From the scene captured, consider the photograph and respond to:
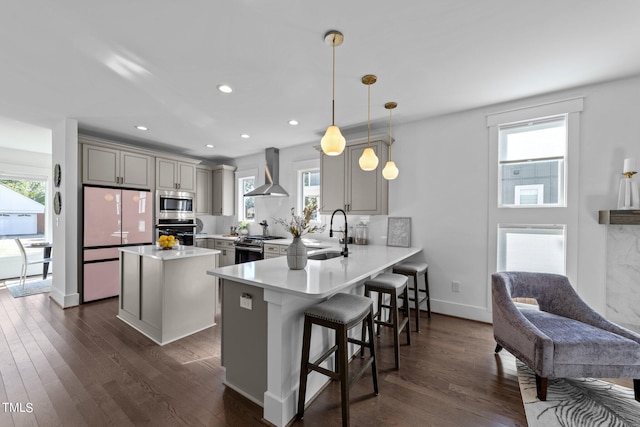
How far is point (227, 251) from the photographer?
16.8 ft

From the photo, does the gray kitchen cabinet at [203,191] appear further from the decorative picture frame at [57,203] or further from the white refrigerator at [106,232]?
the decorative picture frame at [57,203]

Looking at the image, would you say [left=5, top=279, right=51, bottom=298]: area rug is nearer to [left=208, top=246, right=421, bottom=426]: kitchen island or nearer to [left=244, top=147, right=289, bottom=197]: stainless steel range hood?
[left=244, top=147, right=289, bottom=197]: stainless steel range hood

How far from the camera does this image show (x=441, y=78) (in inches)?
100

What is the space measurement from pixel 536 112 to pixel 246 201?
16.7 feet

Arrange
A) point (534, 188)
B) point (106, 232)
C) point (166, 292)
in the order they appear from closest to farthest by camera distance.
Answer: point (166, 292)
point (534, 188)
point (106, 232)

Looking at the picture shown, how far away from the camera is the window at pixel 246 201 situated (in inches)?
228

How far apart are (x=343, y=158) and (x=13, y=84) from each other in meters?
3.71

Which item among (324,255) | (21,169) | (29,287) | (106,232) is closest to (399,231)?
(324,255)

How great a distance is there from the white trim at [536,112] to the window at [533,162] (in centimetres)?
7

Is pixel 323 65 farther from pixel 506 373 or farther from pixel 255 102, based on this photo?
pixel 506 373

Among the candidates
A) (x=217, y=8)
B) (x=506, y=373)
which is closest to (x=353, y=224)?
(x=506, y=373)

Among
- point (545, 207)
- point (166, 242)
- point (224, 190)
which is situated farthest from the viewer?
point (224, 190)

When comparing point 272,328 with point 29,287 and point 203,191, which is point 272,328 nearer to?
point 203,191

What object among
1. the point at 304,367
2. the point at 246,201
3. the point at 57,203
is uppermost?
the point at 246,201
